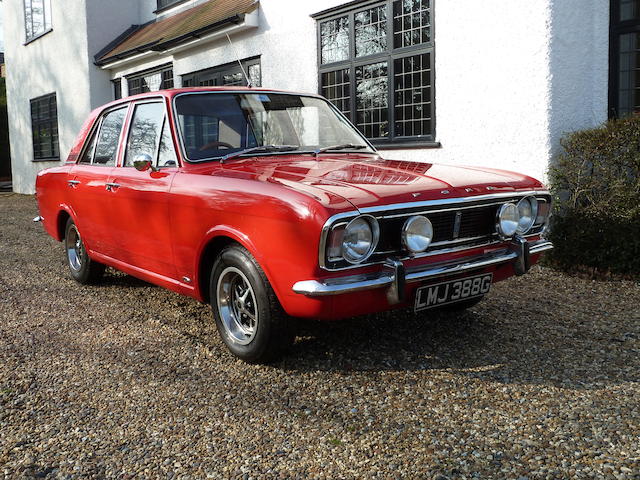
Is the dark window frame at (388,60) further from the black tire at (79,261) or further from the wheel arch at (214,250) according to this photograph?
the wheel arch at (214,250)

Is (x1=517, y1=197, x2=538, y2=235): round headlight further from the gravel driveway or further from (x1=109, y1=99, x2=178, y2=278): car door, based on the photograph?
(x1=109, y1=99, x2=178, y2=278): car door

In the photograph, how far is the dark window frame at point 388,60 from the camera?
26.5 feet

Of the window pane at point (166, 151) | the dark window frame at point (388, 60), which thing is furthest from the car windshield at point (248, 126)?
the dark window frame at point (388, 60)

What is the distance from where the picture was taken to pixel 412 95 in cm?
842

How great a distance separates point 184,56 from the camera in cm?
1283

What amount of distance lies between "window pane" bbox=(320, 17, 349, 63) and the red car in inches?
181

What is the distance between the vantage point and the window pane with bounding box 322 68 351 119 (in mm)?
9391

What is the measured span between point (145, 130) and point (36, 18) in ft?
53.4

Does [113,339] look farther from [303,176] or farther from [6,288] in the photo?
[6,288]

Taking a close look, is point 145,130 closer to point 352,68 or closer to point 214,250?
point 214,250

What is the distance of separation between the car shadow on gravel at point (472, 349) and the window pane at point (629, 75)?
149 inches

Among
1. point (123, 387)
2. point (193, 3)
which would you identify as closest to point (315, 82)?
point (193, 3)

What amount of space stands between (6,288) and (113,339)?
2.32 meters

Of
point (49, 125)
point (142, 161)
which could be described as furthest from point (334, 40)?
point (49, 125)
